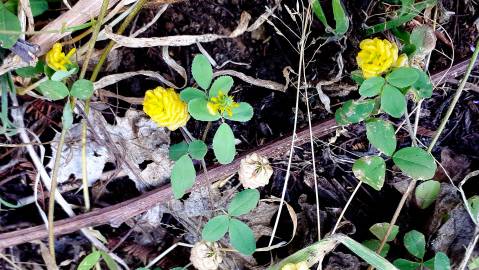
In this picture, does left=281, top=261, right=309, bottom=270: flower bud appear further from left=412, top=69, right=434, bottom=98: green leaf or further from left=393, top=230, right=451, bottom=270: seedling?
left=412, top=69, right=434, bottom=98: green leaf

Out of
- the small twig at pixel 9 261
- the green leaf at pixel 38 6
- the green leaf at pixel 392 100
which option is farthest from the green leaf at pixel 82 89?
the green leaf at pixel 392 100

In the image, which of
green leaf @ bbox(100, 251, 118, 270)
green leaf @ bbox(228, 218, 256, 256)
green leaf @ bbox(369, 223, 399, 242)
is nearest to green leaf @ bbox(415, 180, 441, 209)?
green leaf @ bbox(369, 223, 399, 242)

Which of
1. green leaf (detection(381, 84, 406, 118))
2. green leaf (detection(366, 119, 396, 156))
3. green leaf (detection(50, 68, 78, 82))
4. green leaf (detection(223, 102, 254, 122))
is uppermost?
green leaf (detection(50, 68, 78, 82))

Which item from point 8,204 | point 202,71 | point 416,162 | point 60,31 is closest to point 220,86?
point 202,71

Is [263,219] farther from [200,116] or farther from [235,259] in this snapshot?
[200,116]

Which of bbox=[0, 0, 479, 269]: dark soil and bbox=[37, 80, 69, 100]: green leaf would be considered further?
bbox=[0, 0, 479, 269]: dark soil

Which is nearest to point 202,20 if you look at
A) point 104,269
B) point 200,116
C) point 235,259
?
point 200,116

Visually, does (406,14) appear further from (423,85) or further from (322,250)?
(322,250)

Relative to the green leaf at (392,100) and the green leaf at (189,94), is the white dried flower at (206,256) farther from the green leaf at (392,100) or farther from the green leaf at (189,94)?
the green leaf at (392,100)
